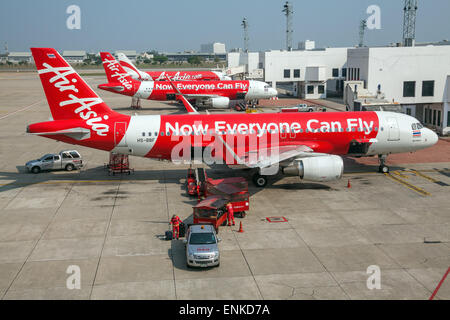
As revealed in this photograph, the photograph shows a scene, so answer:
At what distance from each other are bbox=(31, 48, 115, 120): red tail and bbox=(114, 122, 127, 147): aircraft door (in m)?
1.36

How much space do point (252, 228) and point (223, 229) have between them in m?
1.65

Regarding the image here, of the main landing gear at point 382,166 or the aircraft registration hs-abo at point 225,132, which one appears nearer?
the aircraft registration hs-abo at point 225,132

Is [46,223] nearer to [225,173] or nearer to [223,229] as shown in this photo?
[223,229]

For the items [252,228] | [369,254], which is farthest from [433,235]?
[252,228]

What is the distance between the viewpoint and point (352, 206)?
2847 cm

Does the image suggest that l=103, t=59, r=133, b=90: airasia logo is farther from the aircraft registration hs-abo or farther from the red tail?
the red tail

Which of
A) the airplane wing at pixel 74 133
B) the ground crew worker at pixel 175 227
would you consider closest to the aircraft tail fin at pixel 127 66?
the airplane wing at pixel 74 133

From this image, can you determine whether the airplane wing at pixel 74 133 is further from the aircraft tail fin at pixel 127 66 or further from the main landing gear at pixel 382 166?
the aircraft tail fin at pixel 127 66

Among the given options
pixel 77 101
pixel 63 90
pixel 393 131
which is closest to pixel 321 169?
pixel 393 131

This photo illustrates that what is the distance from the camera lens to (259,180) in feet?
108

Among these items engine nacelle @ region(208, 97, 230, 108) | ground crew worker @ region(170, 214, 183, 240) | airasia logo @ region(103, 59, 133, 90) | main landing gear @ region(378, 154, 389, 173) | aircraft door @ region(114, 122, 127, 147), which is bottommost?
ground crew worker @ region(170, 214, 183, 240)

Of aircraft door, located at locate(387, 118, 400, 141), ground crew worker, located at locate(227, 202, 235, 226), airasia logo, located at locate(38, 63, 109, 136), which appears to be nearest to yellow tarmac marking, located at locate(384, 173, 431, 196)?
aircraft door, located at locate(387, 118, 400, 141)

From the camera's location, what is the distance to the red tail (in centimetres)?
3102

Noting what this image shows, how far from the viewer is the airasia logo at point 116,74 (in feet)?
248
